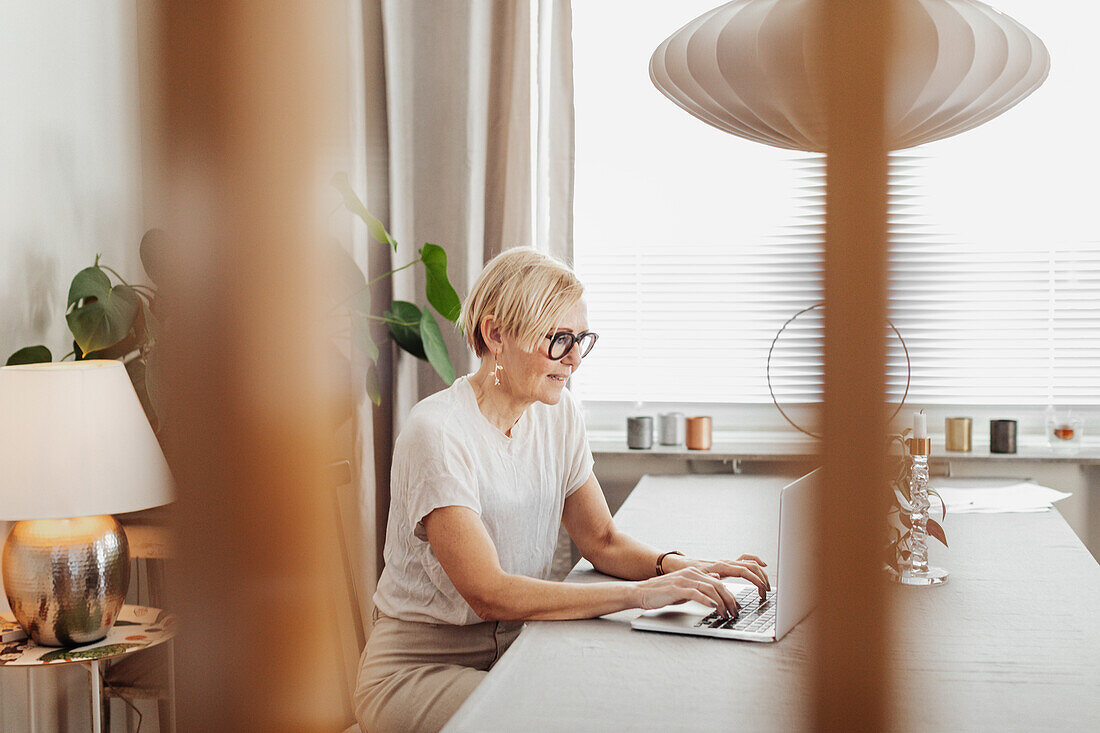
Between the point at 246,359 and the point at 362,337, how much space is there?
2.00 metres

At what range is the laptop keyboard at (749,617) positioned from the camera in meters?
1.22

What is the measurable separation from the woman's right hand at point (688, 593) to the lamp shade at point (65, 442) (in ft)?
2.51

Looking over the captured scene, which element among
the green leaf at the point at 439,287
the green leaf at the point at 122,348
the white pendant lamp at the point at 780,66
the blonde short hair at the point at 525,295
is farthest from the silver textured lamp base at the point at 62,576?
the white pendant lamp at the point at 780,66

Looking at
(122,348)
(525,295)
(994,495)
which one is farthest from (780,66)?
(994,495)

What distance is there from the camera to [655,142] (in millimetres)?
2762

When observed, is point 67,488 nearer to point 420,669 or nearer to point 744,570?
point 420,669

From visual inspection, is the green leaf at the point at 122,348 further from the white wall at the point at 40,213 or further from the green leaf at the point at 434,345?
the green leaf at the point at 434,345

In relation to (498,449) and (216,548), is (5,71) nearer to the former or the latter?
(498,449)

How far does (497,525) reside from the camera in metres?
1.57

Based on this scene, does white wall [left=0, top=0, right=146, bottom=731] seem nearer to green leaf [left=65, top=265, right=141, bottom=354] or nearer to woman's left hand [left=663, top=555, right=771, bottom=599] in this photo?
green leaf [left=65, top=265, right=141, bottom=354]

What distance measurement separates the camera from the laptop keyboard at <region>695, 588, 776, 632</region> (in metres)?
1.22

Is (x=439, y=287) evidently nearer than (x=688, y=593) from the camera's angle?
No

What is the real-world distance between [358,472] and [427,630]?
1044mm

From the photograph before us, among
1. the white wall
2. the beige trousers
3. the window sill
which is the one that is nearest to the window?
the window sill
